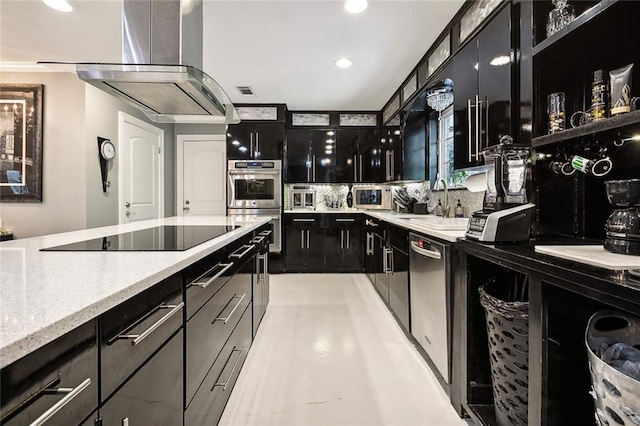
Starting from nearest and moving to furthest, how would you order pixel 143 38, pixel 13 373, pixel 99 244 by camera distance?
1. pixel 13 373
2. pixel 99 244
3. pixel 143 38

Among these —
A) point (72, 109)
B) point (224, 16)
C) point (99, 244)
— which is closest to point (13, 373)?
point (99, 244)

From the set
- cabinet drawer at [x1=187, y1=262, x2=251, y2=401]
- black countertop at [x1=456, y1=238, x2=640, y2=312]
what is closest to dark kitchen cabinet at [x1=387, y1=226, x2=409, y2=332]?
black countertop at [x1=456, y1=238, x2=640, y2=312]

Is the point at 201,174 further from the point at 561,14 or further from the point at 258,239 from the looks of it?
the point at 561,14

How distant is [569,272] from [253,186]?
14.0ft

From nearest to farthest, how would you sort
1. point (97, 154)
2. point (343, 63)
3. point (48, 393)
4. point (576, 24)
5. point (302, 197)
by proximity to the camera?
point (48, 393)
point (576, 24)
point (343, 63)
point (97, 154)
point (302, 197)

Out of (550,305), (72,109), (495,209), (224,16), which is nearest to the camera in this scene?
(550,305)

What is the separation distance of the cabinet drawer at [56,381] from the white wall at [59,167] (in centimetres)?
382

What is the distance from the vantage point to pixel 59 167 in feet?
12.0

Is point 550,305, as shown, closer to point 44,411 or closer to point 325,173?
point 44,411

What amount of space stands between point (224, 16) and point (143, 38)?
Result: 0.85m

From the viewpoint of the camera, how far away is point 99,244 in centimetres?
135

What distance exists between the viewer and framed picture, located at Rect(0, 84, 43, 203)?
139 inches

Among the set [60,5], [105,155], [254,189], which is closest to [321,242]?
[254,189]

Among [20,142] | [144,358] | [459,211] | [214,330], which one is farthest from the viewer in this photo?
[20,142]
